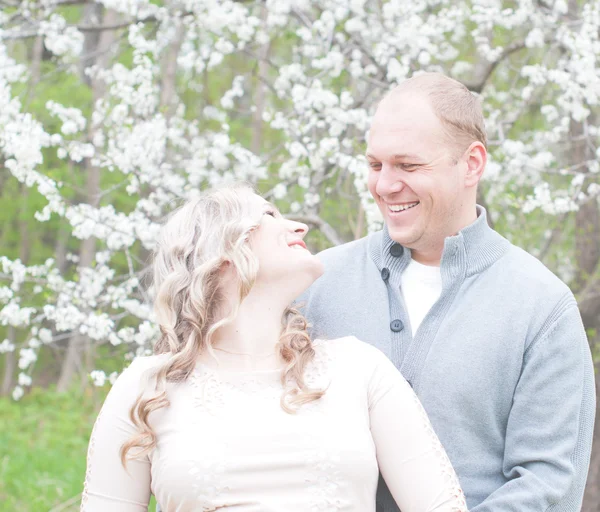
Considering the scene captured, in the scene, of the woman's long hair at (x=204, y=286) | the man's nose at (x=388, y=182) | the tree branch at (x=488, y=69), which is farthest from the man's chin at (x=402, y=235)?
the tree branch at (x=488, y=69)

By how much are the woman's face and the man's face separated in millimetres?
288

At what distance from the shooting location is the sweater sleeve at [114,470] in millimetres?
2252

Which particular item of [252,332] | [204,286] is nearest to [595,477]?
[252,332]

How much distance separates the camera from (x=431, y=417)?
2.40 meters

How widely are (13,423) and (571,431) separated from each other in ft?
25.8

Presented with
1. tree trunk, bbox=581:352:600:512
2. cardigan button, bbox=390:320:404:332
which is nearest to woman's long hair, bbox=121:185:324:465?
cardigan button, bbox=390:320:404:332

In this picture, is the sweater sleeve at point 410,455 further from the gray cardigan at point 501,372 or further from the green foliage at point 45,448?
the green foliage at point 45,448

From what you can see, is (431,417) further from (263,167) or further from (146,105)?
(146,105)

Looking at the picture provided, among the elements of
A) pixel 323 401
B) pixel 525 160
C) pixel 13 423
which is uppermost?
pixel 525 160

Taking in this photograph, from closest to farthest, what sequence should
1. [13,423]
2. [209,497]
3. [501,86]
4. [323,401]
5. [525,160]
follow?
[209,497], [323,401], [525,160], [501,86], [13,423]

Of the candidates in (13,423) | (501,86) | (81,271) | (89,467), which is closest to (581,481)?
(89,467)

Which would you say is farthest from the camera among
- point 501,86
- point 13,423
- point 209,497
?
point 13,423

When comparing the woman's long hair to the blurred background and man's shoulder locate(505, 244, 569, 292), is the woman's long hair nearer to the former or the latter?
man's shoulder locate(505, 244, 569, 292)

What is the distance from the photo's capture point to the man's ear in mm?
2551
